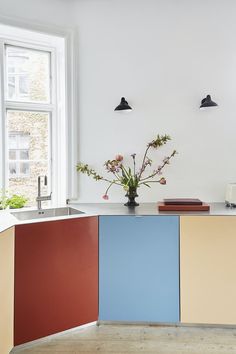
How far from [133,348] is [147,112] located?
1.92 meters

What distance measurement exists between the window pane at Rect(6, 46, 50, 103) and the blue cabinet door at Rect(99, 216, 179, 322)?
139 centimetres

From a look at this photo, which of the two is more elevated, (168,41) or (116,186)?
(168,41)

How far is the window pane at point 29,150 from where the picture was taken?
264 cm

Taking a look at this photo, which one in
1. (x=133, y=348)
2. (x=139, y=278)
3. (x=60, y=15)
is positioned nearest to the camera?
(x=133, y=348)

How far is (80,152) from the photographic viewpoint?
2678 millimetres

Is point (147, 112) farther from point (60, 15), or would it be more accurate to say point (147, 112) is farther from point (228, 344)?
point (228, 344)

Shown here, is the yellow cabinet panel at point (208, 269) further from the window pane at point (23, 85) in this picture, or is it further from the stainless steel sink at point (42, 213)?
the window pane at point (23, 85)

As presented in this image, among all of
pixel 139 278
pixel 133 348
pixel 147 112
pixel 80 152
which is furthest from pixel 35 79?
pixel 133 348

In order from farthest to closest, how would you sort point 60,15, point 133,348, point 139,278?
1. point 60,15
2. point 139,278
3. point 133,348

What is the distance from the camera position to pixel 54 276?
1985 mm

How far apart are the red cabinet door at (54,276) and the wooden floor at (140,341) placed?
86 millimetres

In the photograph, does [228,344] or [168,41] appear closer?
[228,344]

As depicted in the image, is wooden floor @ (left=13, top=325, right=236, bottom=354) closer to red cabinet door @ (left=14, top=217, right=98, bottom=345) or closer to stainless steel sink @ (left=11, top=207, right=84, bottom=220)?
red cabinet door @ (left=14, top=217, right=98, bottom=345)

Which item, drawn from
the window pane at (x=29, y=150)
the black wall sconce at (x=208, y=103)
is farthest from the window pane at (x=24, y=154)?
the black wall sconce at (x=208, y=103)
